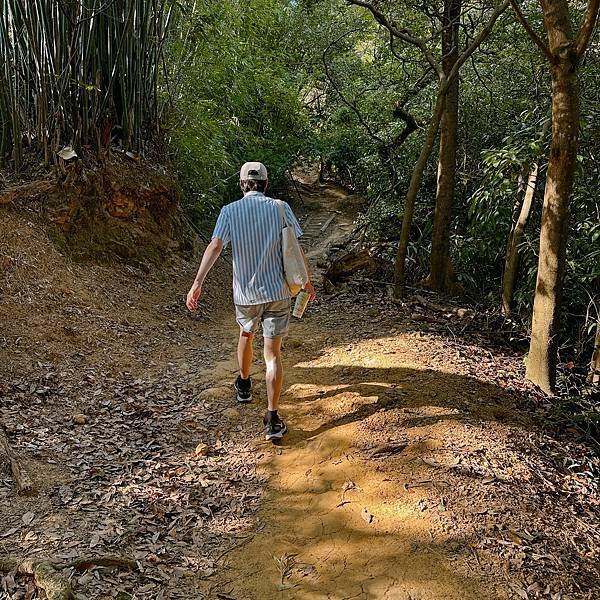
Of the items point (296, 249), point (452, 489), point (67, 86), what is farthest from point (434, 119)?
point (452, 489)

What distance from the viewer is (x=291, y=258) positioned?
3.08 m

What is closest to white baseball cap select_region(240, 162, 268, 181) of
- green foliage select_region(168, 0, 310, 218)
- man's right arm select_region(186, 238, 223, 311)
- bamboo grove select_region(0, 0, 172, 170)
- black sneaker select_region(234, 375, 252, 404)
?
man's right arm select_region(186, 238, 223, 311)

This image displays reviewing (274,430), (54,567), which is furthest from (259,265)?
(54,567)

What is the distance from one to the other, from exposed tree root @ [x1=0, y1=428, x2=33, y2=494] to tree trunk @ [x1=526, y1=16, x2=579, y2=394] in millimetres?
3153

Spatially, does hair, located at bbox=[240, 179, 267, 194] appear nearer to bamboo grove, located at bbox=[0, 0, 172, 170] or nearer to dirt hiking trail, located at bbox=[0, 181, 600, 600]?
dirt hiking trail, located at bbox=[0, 181, 600, 600]

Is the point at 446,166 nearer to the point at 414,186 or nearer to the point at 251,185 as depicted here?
the point at 414,186

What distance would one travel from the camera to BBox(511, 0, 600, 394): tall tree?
10.8ft

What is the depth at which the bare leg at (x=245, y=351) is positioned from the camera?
3323mm

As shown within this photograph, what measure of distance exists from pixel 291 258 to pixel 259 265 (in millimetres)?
180

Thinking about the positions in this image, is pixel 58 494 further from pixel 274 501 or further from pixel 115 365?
pixel 115 365

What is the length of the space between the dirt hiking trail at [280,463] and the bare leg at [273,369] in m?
0.27

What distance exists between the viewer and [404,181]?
7781 millimetres

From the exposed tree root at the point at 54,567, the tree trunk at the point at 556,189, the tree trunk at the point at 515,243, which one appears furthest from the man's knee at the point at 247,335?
the tree trunk at the point at 515,243

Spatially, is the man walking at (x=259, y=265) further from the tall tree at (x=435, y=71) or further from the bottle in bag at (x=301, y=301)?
the tall tree at (x=435, y=71)
